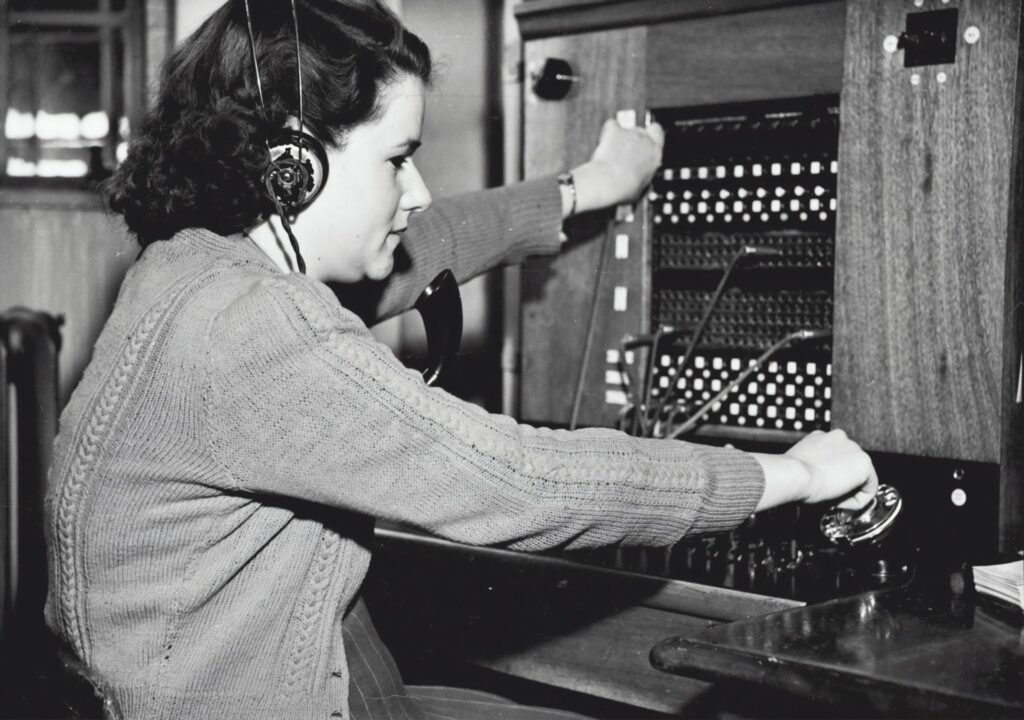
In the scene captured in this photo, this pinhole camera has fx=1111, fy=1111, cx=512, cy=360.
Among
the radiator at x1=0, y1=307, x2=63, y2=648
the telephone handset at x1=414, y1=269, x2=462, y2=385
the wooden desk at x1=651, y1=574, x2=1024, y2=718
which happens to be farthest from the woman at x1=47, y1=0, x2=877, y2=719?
the radiator at x1=0, y1=307, x2=63, y2=648

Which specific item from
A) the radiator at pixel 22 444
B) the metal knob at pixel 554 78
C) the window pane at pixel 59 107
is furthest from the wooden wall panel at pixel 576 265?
the window pane at pixel 59 107

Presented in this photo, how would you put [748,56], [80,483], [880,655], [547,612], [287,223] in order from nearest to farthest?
1. [880,655]
2. [80,483]
3. [287,223]
4. [547,612]
5. [748,56]

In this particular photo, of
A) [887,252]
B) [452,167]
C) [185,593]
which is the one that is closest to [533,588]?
[185,593]

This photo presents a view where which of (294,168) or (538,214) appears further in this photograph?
(538,214)

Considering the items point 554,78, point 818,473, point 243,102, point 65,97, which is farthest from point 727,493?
point 65,97

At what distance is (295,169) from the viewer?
1.20 metres

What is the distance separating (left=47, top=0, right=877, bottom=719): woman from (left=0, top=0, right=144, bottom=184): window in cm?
169

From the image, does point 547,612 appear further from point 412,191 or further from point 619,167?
point 619,167

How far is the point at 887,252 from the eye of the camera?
1.55m

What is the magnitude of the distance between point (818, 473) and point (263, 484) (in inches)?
23.0

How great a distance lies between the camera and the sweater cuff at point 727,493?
1.12 metres

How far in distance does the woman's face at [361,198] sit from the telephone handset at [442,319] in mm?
275

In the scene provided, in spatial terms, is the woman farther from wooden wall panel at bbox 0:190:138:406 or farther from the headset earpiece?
wooden wall panel at bbox 0:190:138:406

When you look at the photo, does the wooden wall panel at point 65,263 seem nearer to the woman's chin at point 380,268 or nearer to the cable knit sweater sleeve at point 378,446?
the woman's chin at point 380,268
